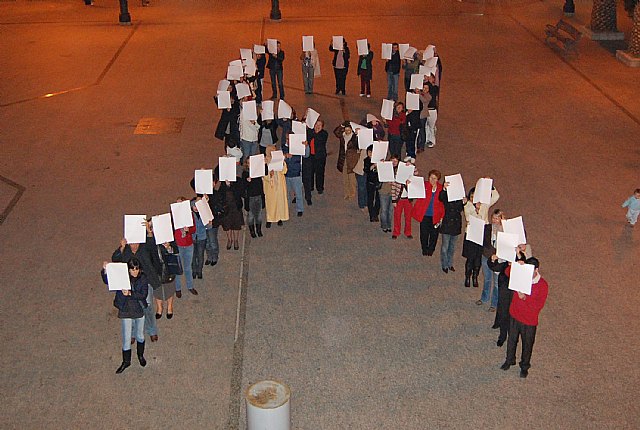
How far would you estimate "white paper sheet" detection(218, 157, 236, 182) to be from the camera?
11711mm

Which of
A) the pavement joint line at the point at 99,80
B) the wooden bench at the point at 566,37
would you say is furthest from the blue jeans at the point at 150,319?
the wooden bench at the point at 566,37

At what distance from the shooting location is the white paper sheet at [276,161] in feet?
41.3

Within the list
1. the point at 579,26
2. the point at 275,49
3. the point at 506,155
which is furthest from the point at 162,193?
the point at 579,26

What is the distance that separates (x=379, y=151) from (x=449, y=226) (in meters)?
2.02

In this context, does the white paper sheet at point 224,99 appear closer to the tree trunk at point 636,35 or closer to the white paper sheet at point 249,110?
the white paper sheet at point 249,110

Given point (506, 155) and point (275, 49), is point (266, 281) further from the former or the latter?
point (275, 49)

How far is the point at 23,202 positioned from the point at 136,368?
6374 mm

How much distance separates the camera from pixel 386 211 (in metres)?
12.8

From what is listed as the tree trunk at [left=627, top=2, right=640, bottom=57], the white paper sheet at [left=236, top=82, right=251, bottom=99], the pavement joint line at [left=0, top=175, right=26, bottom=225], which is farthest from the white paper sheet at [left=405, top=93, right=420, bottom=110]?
the tree trunk at [left=627, top=2, right=640, bottom=57]

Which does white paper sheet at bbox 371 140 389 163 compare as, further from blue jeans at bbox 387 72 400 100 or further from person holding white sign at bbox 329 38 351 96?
person holding white sign at bbox 329 38 351 96

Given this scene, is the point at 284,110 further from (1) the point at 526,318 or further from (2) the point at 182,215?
(1) the point at 526,318

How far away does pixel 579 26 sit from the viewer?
2852 cm

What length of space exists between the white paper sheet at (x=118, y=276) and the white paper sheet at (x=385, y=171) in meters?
4.85

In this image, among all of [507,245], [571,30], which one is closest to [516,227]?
[507,245]
